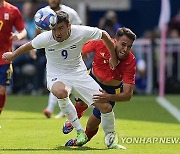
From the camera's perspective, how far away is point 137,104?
20594 mm

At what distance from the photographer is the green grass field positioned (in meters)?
11.4

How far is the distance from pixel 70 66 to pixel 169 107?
Result: 8.42 m

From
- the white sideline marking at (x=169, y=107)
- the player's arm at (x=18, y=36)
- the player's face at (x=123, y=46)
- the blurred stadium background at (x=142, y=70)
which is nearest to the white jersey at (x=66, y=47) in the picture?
the player's face at (x=123, y=46)

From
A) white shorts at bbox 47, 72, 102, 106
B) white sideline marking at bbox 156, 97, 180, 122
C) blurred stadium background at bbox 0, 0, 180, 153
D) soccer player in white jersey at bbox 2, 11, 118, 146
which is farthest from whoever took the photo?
blurred stadium background at bbox 0, 0, 180, 153

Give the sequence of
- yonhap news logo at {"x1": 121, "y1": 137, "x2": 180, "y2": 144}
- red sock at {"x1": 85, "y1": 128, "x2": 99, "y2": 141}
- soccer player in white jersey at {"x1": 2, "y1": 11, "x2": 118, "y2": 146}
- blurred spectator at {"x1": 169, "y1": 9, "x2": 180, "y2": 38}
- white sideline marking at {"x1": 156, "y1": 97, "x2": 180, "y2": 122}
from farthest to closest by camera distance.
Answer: blurred spectator at {"x1": 169, "y1": 9, "x2": 180, "y2": 38} < white sideline marking at {"x1": 156, "y1": 97, "x2": 180, "y2": 122} < yonhap news logo at {"x1": 121, "y1": 137, "x2": 180, "y2": 144} < red sock at {"x1": 85, "y1": 128, "x2": 99, "y2": 141} < soccer player in white jersey at {"x1": 2, "y1": 11, "x2": 118, "y2": 146}

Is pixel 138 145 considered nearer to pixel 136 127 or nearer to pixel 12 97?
pixel 136 127

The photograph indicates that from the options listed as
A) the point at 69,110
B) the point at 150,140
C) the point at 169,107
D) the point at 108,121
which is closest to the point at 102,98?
the point at 108,121

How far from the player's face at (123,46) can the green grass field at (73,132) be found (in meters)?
1.27

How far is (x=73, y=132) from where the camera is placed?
13.7 m

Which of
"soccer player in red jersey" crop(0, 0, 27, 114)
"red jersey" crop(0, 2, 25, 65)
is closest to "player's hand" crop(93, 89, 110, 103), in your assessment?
"soccer player in red jersey" crop(0, 0, 27, 114)

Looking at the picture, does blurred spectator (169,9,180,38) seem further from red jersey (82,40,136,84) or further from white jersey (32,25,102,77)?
white jersey (32,25,102,77)

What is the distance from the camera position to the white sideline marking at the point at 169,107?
17969 mm

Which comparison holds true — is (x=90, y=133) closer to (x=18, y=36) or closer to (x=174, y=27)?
(x=18, y=36)

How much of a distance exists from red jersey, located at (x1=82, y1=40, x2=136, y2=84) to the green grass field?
0.97 metres
